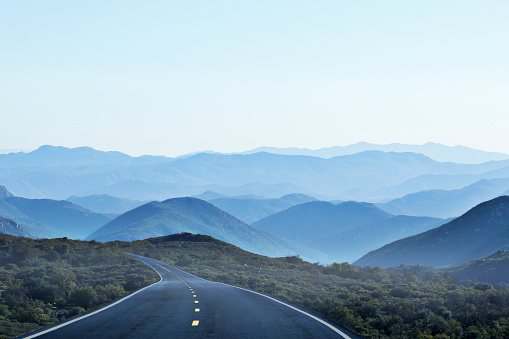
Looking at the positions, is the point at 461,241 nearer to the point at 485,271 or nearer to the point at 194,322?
the point at 485,271

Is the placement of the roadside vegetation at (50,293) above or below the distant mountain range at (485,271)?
below

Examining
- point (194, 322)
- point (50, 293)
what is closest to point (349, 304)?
point (194, 322)

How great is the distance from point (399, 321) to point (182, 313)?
23.6 ft

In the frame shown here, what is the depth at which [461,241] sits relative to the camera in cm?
15812

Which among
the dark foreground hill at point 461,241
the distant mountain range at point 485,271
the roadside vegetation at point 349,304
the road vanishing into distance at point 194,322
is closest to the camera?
the road vanishing into distance at point 194,322

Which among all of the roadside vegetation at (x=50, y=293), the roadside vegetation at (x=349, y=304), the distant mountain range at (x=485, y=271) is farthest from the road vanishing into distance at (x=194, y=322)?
the distant mountain range at (x=485, y=271)

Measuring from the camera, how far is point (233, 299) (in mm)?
24109

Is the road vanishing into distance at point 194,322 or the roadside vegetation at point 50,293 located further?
the roadside vegetation at point 50,293

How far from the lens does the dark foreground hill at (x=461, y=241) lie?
148 m

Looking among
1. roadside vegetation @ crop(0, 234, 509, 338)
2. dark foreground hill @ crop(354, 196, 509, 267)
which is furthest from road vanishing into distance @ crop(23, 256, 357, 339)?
dark foreground hill @ crop(354, 196, 509, 267)

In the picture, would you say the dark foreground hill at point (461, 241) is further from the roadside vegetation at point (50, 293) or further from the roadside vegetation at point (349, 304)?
the roadside vegetation at point (50, 293)

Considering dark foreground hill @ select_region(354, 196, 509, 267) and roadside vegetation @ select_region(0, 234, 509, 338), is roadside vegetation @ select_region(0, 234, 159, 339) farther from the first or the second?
dark foreground hill @ select_region(354, 196, 509, 267)

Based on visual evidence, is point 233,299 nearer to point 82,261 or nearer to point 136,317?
point 136,317

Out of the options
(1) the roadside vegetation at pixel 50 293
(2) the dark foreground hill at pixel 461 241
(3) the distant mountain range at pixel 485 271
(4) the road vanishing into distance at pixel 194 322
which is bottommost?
(4) the road vanishing into distance at pixel 194 322
